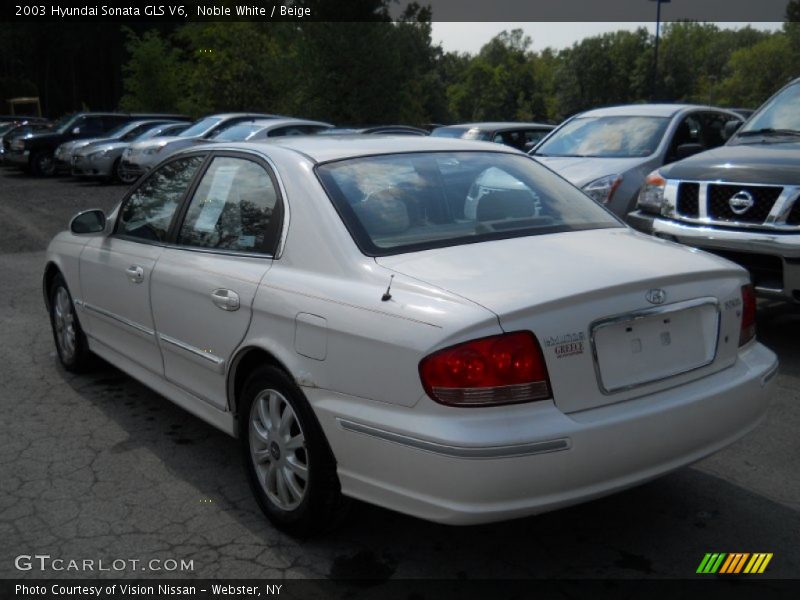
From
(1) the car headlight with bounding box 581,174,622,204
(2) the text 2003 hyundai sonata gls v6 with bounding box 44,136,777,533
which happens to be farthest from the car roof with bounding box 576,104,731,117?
(2) the text 2003 hyundai sonata gls v6 with bounding box 44,136,777,533

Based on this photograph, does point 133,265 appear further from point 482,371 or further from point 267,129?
point 267,129

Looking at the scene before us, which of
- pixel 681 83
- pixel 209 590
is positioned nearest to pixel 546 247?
pixel 209 590

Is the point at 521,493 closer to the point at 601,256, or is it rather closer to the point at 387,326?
the point at 387,326

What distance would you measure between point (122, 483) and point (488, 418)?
2.09m

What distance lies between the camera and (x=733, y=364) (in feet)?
11.5

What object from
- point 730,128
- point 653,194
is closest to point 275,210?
point 653,194

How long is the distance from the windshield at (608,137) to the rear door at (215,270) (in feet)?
18.7

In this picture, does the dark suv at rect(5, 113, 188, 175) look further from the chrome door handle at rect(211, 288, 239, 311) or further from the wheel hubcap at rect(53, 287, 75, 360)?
the chrome door handle at rect(211, 288, 239, 311)

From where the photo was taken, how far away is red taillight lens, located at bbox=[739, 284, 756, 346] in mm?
3611

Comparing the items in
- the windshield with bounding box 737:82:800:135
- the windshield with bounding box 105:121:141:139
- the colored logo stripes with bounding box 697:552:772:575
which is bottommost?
the colored logo stripes with bounding box 697:552:772:575

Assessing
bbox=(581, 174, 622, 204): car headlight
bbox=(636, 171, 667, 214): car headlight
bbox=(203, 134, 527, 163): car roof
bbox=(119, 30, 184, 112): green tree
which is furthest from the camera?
bbox=(119, 30, 184, 112): green tree

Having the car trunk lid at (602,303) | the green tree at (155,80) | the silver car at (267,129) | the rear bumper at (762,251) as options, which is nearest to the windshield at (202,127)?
the silver car at (267,129)

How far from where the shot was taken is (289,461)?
3.53 meters

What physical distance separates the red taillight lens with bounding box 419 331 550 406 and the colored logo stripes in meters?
1.05
